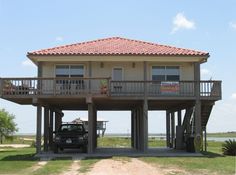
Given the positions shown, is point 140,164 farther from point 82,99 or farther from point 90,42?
point 90,42

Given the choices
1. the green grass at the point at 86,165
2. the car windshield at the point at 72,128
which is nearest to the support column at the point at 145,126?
the car windshield at the point at 72,128

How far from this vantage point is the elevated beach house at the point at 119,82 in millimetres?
27906

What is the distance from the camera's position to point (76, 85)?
28328 millimetres

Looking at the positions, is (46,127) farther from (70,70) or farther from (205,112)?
(205,112)

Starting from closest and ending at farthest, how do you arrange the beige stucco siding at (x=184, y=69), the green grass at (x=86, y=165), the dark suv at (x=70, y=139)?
the green grass at (x=86, y=165), the dark suv at (x=70, y=139), the beige stucco siding at (x=184, y=69)

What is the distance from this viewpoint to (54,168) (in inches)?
816

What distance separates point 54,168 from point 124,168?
2.81m

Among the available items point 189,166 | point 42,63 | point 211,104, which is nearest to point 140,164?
point 189,166

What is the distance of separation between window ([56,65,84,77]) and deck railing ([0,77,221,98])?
4.50ft

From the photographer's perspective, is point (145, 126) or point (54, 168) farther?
point (145, 126)

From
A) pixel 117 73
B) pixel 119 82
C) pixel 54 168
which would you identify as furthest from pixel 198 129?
pixel 54 168

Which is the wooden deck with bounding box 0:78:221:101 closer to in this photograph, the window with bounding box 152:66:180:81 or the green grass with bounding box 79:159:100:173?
the window with bounding box 152:66:180:81

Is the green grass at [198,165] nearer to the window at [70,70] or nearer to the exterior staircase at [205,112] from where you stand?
the exterior staircase at [205,112]

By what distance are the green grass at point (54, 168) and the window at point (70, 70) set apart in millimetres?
8253
